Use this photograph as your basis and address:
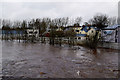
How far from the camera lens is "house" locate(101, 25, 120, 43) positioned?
78.6 feet

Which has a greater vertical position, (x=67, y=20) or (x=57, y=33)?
(x=67, y=20)

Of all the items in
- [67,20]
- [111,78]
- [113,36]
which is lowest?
[111,78]

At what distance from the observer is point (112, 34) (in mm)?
25484

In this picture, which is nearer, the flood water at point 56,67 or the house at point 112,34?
the flood water at point 56,67

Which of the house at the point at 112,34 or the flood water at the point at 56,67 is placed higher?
the house at the point at 112,34

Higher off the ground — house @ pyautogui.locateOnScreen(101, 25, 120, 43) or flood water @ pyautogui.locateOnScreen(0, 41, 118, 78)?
house @ pyautogui.locateOnScreen(101, 25, 120, 43)

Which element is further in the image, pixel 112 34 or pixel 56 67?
pixel 112 34

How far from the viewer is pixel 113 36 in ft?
82.7

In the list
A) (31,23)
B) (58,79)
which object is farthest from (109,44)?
(31,23)

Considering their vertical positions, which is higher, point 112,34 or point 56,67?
point 112,34

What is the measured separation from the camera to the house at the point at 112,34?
2397 cm

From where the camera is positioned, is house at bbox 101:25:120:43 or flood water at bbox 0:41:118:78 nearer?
flood water at bbox 0:41:118:78

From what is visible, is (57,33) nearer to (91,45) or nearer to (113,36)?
(91,45)

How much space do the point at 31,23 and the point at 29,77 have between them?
202 feet
